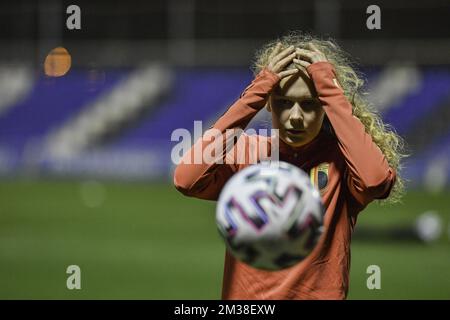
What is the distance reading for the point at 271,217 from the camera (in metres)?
3.97

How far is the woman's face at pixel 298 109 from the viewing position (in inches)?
179

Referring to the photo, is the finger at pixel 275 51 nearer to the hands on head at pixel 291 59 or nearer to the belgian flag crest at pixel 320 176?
the hands on head at pixel 291 59

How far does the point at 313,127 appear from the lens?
461 cm

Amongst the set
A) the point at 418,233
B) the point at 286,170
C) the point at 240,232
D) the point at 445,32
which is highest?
the point at 445,32

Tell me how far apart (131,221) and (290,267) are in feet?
50.8

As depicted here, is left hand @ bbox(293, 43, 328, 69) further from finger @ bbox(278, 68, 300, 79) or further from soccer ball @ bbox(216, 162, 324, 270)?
soccer ball @ bbox(216, 162, 324, 270)

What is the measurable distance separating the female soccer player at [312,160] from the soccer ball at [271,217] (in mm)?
426

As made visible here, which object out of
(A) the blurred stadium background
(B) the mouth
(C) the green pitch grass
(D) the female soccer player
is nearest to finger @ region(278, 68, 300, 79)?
(D) the female soccer player

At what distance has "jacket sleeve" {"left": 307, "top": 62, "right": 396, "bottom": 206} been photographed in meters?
4.41

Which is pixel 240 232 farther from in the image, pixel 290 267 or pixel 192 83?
pixel 192 83

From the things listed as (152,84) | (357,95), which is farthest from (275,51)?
(152,84)

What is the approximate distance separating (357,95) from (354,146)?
634 millimetres

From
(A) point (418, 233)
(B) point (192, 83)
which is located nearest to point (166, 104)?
(B) point (192, 83)

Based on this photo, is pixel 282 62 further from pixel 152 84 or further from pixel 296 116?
pixel 152 84
